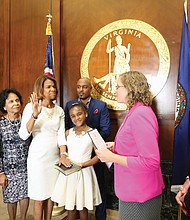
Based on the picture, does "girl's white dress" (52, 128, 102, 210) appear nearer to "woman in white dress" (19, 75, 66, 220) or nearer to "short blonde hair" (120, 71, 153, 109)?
"woman in white dress" (19, 75, 66, 220)

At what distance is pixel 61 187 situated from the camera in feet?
7.22

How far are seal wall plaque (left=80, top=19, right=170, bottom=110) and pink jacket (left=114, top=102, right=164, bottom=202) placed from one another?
4.82 feet

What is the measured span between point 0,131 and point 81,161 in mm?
783

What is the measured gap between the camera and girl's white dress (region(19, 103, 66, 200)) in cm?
215

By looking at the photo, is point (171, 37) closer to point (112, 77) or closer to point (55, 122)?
point (112, 77)

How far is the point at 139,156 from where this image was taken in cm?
134

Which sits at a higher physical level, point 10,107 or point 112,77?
point 112,77

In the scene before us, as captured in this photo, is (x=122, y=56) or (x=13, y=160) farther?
(x=122, y=56)

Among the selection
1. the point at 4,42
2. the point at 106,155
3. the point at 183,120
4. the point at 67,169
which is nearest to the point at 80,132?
the point at 67,169

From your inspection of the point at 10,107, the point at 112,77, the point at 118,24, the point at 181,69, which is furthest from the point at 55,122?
the point at 118,24

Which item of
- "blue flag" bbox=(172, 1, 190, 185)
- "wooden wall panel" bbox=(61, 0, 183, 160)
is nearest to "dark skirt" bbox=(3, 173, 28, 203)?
"wooden wall panel" bbox=(61, 0, 183, 160)

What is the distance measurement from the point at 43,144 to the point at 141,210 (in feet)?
3.49

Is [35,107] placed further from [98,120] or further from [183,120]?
[183,120]

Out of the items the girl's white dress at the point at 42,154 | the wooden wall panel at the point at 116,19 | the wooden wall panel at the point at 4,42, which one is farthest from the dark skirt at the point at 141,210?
the wooden wall panel at the point at 4,42
